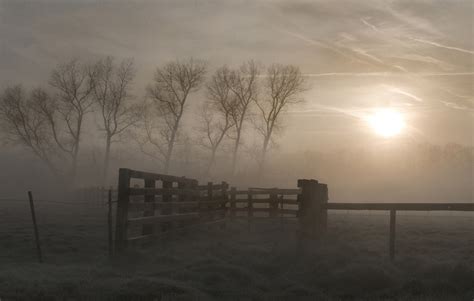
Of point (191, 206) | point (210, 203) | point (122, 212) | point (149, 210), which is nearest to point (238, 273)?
point (122, 212)

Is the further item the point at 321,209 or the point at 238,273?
the point at 321,209

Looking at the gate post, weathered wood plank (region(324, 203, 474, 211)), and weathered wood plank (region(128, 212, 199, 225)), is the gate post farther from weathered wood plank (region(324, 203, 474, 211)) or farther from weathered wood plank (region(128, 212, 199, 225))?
weathered wood plank (region(128, 212, 199, 225))

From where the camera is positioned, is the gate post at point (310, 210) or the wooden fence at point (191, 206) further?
the gate post at point (310, 210)

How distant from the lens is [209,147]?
5503 cm

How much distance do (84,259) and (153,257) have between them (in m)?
2.07

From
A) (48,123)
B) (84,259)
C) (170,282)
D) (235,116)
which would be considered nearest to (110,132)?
(48,123)

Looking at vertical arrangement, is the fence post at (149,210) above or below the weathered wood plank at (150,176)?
below

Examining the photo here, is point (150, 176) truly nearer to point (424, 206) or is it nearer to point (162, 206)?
point (162, 206)

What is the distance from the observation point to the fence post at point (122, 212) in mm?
11961

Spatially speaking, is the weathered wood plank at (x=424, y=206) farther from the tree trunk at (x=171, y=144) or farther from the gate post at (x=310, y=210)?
the tree trunk at (x=171, y=144)

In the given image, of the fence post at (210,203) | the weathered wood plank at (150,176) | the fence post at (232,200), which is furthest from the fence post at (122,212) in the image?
the fence post at (232,200)

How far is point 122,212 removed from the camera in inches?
477

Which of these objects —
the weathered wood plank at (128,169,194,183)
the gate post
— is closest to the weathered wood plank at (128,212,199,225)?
the weathered wood plank at (128,169,194,183)

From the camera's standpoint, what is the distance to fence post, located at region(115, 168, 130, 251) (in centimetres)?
1196
